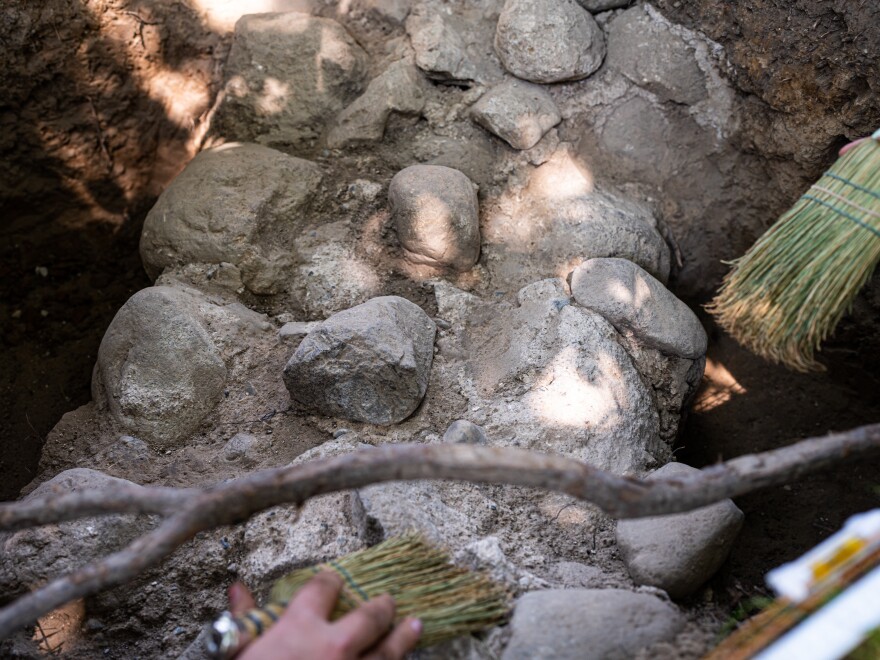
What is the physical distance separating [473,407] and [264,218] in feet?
4.39

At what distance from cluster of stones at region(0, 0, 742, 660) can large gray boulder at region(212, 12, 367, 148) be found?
1cm

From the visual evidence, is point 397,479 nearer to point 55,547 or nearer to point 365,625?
point 365,625

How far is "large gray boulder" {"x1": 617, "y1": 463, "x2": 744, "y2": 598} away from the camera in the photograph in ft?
8.20

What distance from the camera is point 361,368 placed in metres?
2.98

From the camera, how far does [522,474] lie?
1953 millimetres

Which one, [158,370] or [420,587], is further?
[158,370]

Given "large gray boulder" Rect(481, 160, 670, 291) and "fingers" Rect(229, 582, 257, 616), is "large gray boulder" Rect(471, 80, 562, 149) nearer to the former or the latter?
"large gray boulder" Rect(481, 160, 670, 291)

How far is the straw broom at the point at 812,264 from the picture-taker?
88.4 inches

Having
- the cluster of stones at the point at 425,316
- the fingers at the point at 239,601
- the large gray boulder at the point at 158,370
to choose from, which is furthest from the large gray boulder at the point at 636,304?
the fingers at the point at 239,601

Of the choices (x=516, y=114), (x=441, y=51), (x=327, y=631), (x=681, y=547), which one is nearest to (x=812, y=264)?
(x=681, y=547)

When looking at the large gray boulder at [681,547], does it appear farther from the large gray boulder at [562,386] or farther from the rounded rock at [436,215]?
the rounded rock at [436,215]

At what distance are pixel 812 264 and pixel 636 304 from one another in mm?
1054

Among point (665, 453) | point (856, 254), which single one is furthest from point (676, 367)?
point (856, 254)

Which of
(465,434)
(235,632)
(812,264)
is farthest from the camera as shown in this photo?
(465,434)
